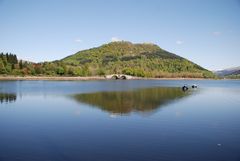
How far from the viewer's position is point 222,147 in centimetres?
1327

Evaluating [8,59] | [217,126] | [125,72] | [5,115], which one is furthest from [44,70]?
[217,126]

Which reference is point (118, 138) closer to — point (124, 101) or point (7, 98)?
point (124, 101)

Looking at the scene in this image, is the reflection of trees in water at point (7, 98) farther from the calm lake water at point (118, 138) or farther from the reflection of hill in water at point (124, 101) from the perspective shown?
the calm lake water at point (118, 138)

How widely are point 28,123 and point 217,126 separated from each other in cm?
1266

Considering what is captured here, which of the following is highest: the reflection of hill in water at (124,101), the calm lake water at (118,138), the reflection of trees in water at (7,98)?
the reflection of trees in water at (7,98)

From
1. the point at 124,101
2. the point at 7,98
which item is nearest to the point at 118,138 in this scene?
the point at 124,101


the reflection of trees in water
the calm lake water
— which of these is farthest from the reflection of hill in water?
the reflection of trees in water

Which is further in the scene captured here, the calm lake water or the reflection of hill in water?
the reflection of hill in water

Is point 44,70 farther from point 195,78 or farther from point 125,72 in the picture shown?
point 195,78

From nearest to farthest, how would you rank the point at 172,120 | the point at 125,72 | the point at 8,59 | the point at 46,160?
the point at 46,160 → the point at 172,120 → the point at 8,59 → the point at 125,72

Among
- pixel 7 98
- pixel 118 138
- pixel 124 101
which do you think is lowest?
pixel 118 138

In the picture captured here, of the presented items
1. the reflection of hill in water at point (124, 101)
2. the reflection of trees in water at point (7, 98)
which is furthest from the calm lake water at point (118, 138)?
Result: the reflection of trees in water at point (7, 98)

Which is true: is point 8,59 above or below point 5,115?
above

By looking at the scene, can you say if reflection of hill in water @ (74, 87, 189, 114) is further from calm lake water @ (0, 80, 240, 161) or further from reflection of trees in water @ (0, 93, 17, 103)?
reflection of trees in water @ (0, 93, 17, 103)
